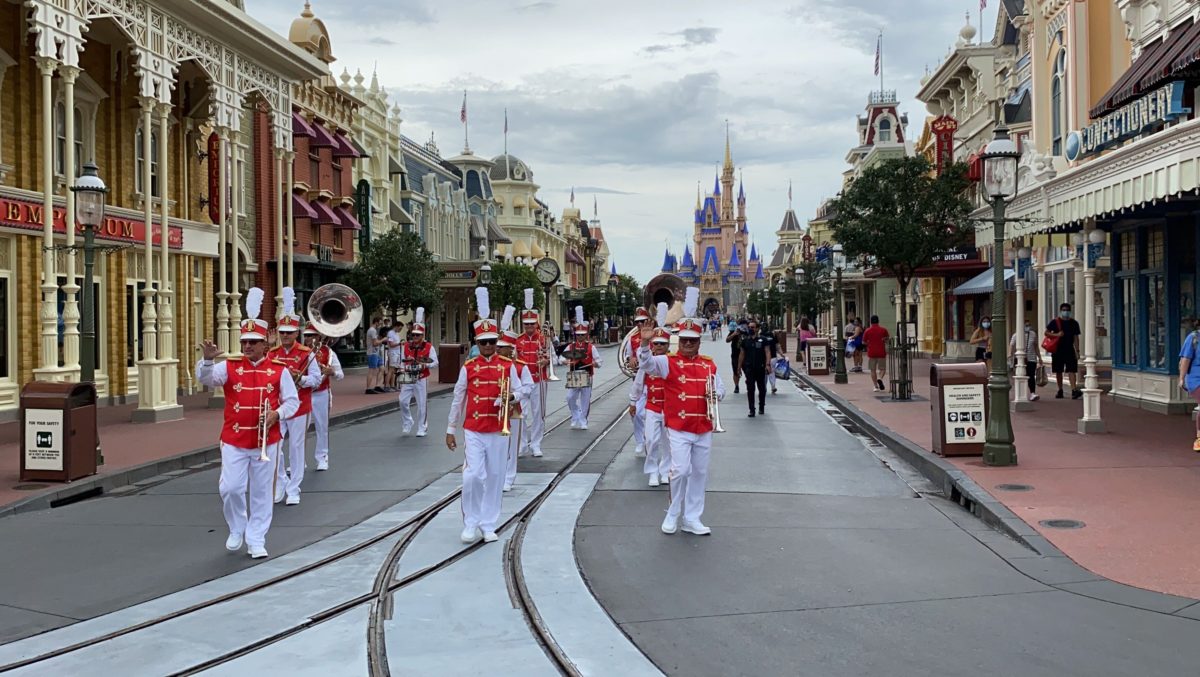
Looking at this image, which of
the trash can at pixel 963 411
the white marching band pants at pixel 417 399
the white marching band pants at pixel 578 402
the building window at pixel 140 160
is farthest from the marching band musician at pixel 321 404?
the building window at pixel 140 160

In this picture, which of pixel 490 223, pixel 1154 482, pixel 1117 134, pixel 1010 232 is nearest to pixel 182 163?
→ pixel 1010 232

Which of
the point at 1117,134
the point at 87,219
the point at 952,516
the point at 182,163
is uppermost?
the point at 182,163

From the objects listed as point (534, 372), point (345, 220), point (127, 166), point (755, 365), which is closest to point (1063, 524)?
point (534, 372)

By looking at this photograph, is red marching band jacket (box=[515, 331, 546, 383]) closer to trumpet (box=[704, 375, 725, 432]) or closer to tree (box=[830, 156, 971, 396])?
trumpet (box=[704, 375, 725, 432])

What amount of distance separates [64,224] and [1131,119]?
60.1 ft

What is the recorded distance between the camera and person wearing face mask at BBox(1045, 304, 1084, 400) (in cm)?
2000

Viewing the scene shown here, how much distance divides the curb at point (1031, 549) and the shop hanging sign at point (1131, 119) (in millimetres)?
5119

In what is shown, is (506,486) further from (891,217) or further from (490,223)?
(490,223)

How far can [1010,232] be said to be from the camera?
58.9ft

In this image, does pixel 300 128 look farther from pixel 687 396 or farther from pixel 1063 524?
pixel 1063 524

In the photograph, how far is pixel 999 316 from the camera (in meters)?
11.9

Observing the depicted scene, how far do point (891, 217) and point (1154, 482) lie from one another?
11492 millimetres

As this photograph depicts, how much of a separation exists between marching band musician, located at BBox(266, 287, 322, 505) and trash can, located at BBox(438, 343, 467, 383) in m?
18.1

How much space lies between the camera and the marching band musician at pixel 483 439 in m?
8.59
